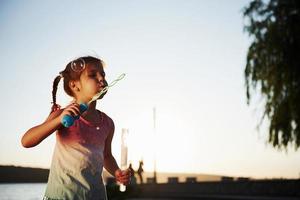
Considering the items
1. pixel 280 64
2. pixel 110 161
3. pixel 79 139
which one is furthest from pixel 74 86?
pixel 280 64

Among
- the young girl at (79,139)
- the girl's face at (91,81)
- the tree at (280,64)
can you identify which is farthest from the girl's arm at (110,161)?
the tree at (280,64)

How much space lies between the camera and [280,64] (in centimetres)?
1314

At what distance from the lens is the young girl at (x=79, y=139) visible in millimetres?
2492

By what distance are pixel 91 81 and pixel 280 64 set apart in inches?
441

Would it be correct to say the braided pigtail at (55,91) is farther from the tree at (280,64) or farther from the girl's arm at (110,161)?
the tree at (280,64)

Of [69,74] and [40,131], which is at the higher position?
[69,74]

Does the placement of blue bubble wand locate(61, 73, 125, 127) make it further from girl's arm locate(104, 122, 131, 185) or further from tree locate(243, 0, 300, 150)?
tree locate(243, 0, 300, 150)

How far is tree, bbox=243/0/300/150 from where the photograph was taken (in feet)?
42.4

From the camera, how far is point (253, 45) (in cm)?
1397

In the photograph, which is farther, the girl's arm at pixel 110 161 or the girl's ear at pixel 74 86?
the girl's arm at pixel 110 161

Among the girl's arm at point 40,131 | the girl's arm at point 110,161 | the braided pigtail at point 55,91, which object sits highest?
the braided pigtail at point 55,91

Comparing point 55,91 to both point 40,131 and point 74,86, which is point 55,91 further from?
point 40,131

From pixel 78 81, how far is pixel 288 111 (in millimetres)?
10967

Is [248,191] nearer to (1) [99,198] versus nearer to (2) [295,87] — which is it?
Answer: (2) [295,87]
